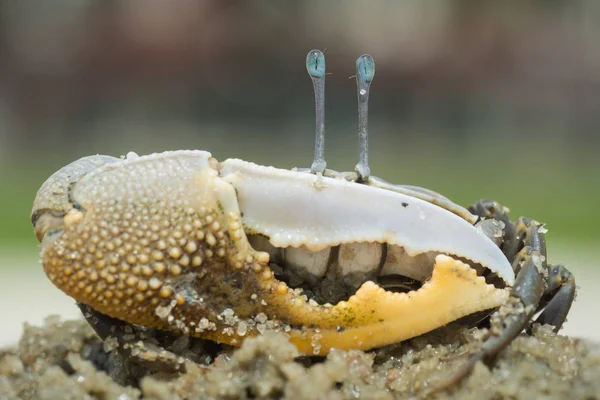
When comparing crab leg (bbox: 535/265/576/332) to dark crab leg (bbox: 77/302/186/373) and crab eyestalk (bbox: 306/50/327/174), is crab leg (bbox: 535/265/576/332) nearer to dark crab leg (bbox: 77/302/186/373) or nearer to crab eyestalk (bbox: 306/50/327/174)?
crab eyestalk (bbox: 306/50/327/174)

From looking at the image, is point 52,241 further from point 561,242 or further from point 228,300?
point 561,242

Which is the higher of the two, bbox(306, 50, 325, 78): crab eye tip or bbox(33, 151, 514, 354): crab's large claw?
bbox(306, 50, 325, 78): crab eye tip

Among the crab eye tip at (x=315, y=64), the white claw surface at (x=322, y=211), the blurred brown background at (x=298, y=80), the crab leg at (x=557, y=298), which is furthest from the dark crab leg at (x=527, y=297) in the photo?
the blurred brown background at (x=298, y=80)

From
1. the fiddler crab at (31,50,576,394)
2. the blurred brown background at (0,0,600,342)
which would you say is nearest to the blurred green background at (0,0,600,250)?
the blurred brown background at (0,0,600,342)

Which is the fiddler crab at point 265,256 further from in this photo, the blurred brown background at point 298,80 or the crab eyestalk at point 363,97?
the blurred brown background at point 298,80

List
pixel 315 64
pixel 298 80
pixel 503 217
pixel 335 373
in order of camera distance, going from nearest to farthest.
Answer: pixel 335 373 < pixel 315 64 < pixel 503 217 < pixel 298 80

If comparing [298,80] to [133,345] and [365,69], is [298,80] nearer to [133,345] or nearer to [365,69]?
[365,69]

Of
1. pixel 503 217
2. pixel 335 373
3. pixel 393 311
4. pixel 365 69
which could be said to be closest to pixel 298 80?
pixel 503 217
